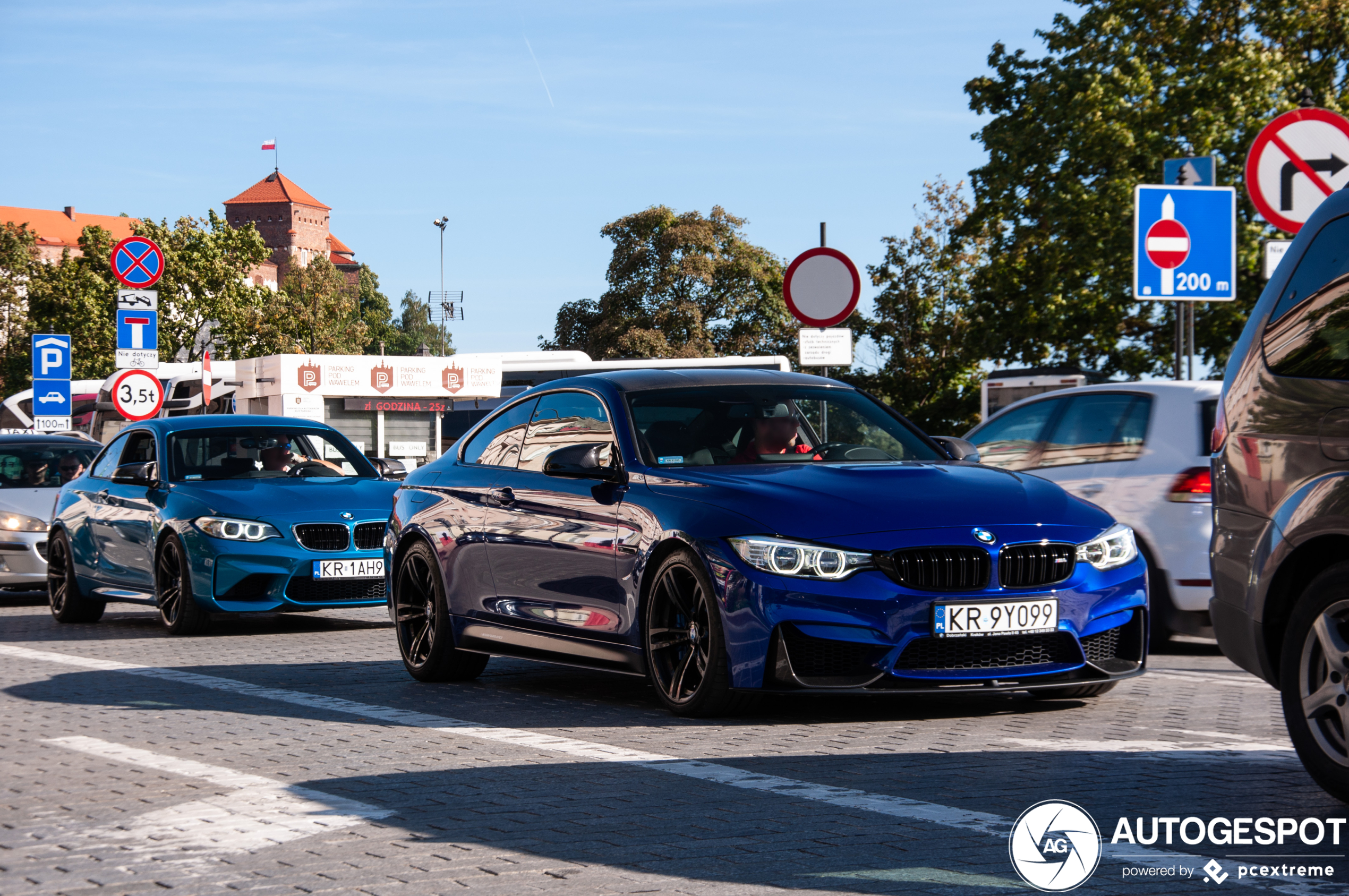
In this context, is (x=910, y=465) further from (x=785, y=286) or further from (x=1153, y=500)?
(x=785, y=286)

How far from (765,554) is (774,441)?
1.29m

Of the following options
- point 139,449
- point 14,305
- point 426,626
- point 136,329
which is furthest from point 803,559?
point 14,305

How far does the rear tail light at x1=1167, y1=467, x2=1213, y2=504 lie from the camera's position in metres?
10.4

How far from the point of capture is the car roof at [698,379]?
8734 millimetres

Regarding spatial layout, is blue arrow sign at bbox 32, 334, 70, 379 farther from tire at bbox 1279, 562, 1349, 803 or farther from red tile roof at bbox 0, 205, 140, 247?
red tile roof at bbox 0, 205, 140, 247

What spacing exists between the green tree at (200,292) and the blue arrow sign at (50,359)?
64867 mm

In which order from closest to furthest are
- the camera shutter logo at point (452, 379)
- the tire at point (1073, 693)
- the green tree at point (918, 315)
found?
1. the tire at point (1073, 693)
2. the camera shutter logo at point (452, 379)
3. the green tree at point (918, 315)

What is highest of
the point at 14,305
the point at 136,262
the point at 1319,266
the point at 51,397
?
the point at 14,305

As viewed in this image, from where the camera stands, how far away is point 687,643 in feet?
25.3

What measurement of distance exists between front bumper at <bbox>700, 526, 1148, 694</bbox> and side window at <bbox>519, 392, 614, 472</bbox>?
152cm

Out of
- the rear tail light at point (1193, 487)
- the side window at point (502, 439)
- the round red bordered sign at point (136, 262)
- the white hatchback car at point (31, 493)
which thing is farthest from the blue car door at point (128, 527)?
the round red bordered sign at point (136, 262)

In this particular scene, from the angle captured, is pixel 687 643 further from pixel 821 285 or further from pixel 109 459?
Result: pixel 109 459

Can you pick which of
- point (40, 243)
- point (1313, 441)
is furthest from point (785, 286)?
point (40, 243)

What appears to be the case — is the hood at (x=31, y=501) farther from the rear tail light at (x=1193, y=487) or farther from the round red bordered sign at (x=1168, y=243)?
the rear tail light at (x=1193, y=487)
